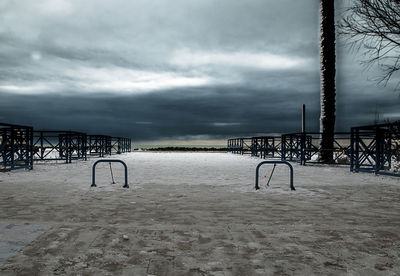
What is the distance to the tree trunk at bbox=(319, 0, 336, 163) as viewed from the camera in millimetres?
17748

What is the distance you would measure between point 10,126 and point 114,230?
11.1 meters

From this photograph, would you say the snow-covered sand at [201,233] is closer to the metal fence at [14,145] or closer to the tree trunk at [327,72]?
the metal fence at [14,145]

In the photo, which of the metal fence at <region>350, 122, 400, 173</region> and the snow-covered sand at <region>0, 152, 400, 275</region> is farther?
the metal fence at <region>350, 122, 400, 173</region>

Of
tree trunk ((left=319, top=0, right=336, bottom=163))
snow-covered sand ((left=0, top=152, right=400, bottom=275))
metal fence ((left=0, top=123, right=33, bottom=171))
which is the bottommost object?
snow-covered sand ((left=0, top=152, right=400, bottom=275))

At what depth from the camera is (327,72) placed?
1795cm

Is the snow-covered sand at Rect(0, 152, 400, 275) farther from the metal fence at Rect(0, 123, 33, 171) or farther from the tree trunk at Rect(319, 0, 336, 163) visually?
the tree trunk at Rect(319, 0, 336, 163)

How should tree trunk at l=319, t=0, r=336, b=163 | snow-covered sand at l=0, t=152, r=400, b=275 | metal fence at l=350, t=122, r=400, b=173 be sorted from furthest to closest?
tree trunk at l=319, t=0, r=336, b=163 → metal fence at l=350, t=122, r=400, b=173 → snow-covered sand at l=0, t=152, r=400, b=275

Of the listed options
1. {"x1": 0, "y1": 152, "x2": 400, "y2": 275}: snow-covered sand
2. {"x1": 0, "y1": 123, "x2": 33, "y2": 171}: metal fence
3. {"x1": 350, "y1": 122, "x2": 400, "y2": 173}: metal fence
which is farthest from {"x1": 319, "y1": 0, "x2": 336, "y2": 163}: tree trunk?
{"x1": 0, "y1": 123, "x2": 33, "y2": 171}: metal fence

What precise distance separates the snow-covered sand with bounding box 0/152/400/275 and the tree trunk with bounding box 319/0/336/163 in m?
11.2

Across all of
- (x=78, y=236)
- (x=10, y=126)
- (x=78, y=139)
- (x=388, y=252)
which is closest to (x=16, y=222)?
(x=78, y=236)

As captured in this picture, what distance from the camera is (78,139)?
21.5 m

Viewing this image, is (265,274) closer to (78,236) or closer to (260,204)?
(78,236)

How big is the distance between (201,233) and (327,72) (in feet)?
54.0

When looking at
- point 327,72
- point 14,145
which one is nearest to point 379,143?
point 327,72
